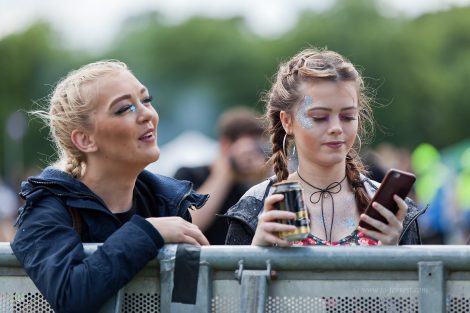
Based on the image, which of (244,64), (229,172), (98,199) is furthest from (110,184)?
(244,64)

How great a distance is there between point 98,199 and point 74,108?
1.55 ft

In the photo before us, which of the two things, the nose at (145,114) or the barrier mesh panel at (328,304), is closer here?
the barrier mesh panel at (328,304)

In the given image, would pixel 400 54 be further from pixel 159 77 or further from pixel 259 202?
pixel 259 202

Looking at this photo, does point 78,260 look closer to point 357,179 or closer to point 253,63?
point 357,179

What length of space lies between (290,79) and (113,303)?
1.49 meters

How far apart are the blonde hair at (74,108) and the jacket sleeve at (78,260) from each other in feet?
1.76

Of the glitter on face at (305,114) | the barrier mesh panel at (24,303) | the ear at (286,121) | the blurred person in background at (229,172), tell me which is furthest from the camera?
the blurred person in background at (229,172)

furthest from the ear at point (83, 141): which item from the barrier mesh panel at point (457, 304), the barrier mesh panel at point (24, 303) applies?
the barrier mesh panel at point (457, 304)

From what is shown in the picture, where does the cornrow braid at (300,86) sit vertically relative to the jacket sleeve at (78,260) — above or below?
above

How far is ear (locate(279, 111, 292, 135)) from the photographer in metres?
4.96

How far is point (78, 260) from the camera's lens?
3.99m

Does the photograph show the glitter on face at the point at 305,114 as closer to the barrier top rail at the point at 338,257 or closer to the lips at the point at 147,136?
the lips at the point at 147,136

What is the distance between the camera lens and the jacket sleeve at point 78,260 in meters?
3.89

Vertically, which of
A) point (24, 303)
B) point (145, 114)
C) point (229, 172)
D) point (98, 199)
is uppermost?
point (229, 172)
